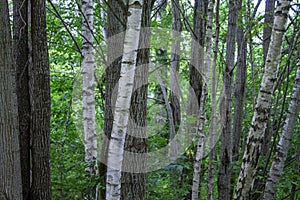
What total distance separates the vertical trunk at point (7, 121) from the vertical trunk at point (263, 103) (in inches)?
95.5

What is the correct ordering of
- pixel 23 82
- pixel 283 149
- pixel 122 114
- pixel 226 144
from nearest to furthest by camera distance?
pixel 122 114 → pixel 283 149 → pixel 23 82 → pixel 226 144

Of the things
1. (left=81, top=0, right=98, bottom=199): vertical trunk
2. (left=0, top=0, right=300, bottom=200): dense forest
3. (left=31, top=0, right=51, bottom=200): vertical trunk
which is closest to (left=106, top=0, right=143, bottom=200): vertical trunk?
(left=0, top=0, right=300, bottom=200): dense forest

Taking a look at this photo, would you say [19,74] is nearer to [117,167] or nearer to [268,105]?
[117,167]

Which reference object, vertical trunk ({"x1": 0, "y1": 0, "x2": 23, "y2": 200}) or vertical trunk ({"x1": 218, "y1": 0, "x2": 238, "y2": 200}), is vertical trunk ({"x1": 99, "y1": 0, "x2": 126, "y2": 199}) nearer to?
vertical trunk ({"x1": 0, "y1": 0, "x2": 23, "y2": 200})

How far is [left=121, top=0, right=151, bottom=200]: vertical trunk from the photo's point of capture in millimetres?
4441

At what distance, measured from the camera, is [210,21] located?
16.4ft

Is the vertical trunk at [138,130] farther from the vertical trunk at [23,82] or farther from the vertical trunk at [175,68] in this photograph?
the vertical trunk at [175,68]

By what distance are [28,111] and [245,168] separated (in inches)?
119

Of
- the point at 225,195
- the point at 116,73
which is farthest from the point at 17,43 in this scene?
the point at 225,195

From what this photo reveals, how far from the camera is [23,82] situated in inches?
186

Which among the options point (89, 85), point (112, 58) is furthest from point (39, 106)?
point (112, 58)

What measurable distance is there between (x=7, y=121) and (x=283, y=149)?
3.44m

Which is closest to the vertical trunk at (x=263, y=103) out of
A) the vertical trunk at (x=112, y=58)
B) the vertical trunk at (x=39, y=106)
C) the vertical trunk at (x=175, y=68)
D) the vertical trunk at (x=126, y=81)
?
the vertical trunk at (x=126, y=81)

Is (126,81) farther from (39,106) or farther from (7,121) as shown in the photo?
(39,106)
